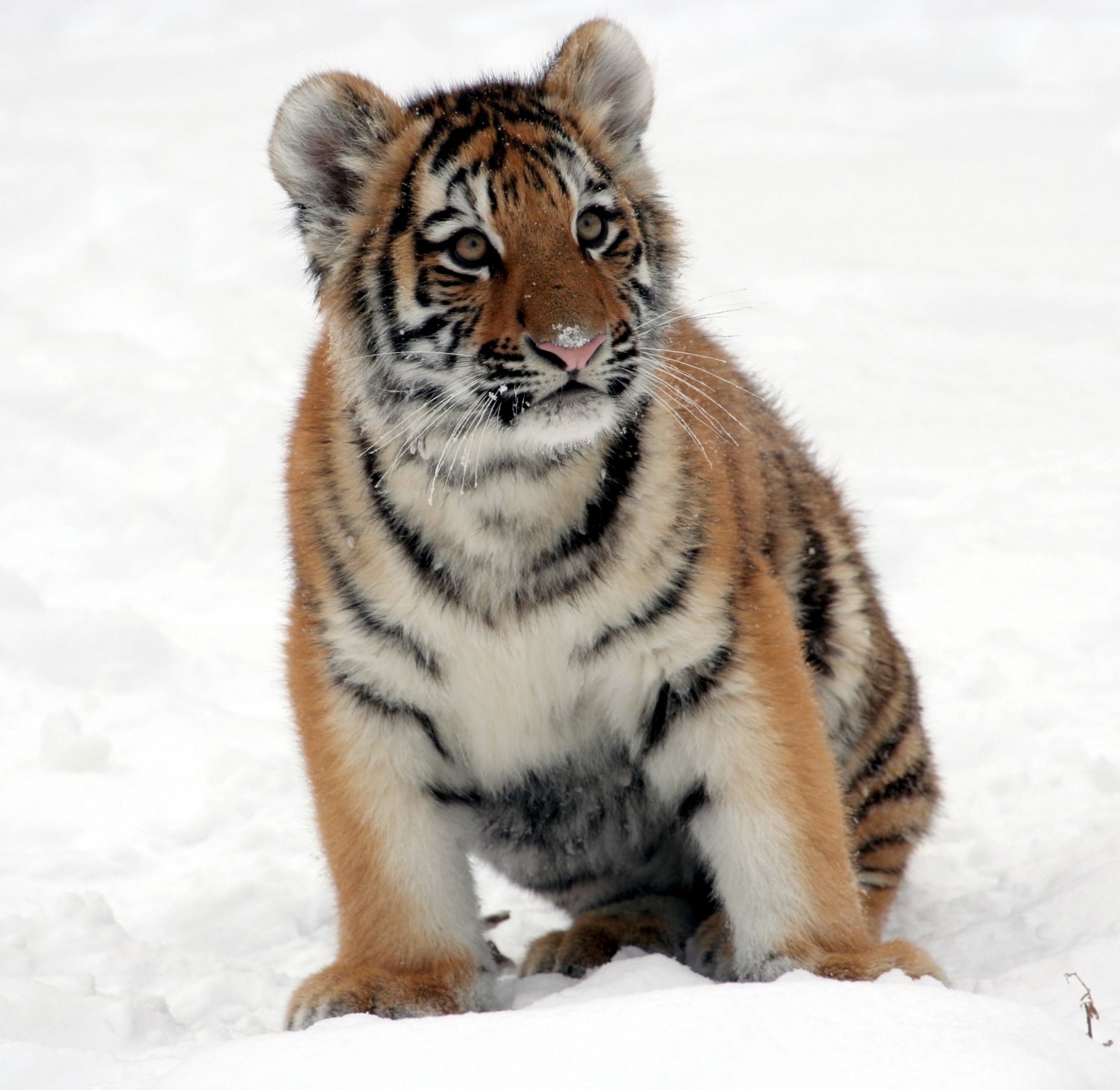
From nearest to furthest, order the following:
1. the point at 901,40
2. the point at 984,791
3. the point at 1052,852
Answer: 1. the point at 1052,852
2. the point at 984,791
3. the point at 901,40

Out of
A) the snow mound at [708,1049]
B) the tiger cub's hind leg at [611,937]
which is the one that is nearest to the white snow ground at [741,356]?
the snow mound at [708,1049]

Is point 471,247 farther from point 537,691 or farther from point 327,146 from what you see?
point 537,691

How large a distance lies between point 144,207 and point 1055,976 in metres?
7.50

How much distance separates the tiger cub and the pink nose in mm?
37

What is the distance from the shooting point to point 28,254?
27.5ft

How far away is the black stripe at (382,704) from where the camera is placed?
2865 mm

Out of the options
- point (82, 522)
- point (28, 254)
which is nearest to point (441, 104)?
point (82, 522)

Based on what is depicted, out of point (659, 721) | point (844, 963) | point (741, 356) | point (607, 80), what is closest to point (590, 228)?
point (607, 80)

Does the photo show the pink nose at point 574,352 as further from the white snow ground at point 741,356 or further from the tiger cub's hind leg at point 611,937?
the tiger cub's hind leg at point 611,937

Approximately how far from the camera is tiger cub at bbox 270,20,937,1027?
8.96 feet

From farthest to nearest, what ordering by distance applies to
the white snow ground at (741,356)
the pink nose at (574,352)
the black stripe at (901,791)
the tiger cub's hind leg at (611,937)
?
1. the black stripe at (901,791)
2. the tiger cub's hind leg at (611,937)
3. the pink nose at (574,352)
4. the white snow ground at (741,356)

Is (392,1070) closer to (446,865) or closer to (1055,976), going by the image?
(446,865)

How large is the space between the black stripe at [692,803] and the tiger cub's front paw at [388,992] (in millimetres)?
528

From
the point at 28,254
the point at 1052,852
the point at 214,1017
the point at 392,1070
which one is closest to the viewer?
the point at 392,1070
